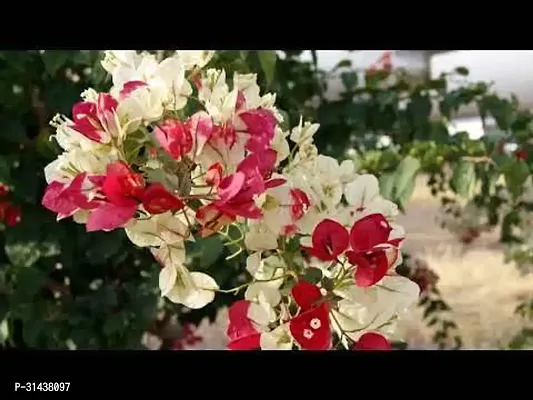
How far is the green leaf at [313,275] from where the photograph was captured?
0.50 metres

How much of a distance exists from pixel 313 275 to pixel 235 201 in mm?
88

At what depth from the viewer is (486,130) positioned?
3.82ft

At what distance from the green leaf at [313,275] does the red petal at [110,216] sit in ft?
0.39

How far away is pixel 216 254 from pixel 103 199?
1.62 ft

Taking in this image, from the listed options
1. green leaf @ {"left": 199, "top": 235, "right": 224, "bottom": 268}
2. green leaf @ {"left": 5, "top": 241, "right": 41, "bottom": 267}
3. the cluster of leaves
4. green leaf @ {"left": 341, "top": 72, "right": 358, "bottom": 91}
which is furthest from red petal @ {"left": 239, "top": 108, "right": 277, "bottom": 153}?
the cluster of leaves

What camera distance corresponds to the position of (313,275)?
1.65 ft

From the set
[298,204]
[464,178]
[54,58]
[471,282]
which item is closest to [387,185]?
[464,178]

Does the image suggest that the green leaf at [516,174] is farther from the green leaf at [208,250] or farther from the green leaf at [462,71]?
Answer: the green leaf at [208,250]

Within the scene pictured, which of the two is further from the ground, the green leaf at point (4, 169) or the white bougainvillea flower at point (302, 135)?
the green leaf at point (4, 169)

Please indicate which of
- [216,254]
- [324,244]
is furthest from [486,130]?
[324,244]

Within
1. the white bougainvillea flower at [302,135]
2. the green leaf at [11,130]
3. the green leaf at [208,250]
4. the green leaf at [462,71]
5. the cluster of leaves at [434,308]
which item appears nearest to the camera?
the white bougainvillea flower at [302,135]

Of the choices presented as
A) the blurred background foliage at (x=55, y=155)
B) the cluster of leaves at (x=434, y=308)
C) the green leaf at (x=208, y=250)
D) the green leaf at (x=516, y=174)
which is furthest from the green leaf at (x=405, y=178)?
the cluster of leaves at (x=434, y=308)

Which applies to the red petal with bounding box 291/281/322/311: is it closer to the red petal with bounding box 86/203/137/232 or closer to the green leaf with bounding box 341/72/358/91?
the red petal with bounding box 86/203/137/232
